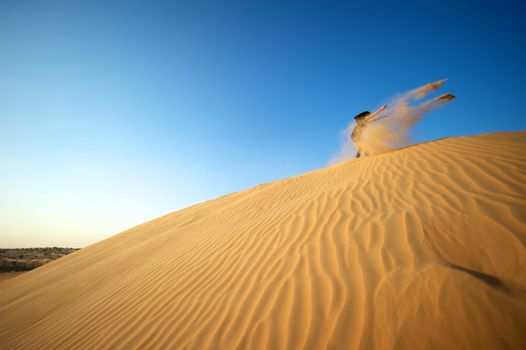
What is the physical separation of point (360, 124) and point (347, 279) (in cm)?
816

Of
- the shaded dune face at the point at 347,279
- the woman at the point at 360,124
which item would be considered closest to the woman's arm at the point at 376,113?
the woman at the point at 360,124

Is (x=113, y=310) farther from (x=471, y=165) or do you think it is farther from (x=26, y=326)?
(x=471, y=165)

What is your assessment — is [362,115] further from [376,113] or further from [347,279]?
[347,279]

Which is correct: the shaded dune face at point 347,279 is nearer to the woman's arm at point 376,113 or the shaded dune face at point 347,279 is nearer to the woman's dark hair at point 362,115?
the woman's arm at point 376,113

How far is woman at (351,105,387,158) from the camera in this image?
8.76m

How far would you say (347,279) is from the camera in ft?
7.41

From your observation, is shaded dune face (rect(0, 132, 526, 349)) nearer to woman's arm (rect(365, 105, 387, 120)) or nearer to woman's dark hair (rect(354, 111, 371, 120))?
woman's arm (rect(365, 105, 387, 120))

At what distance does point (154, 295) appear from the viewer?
339cm

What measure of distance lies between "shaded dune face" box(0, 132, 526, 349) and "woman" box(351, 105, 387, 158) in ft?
12.6

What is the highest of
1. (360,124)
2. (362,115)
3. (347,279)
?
(362,115)

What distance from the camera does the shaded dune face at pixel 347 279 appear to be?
1672 millimetres

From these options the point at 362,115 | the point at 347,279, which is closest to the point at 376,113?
the point at 362,115

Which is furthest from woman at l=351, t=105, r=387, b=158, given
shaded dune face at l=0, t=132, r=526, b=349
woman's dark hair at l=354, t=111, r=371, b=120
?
shaded dune face at l=0, t=132, r=526, b=349

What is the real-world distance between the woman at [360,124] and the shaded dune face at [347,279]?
12.6 feet
